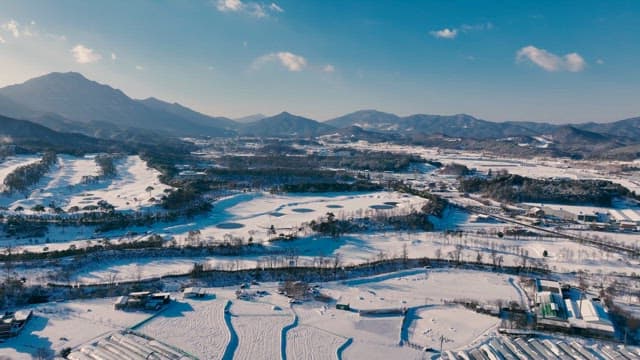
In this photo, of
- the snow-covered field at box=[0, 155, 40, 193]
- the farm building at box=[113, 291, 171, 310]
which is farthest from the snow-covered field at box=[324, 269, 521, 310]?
the snow-covered field at box=[0, 155, 40, 193]

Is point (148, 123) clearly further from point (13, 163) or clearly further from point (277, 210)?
point (277, 210)

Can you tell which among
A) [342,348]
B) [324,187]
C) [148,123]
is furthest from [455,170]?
[148,123]

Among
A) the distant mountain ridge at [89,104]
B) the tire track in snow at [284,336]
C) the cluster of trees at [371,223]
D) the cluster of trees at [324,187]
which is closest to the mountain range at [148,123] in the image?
the distant mountain ridge at [89,104]

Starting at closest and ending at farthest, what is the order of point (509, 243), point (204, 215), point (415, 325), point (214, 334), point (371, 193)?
point (214, 334) → point (415, 325) → point (509, 243) → point (204, 215) → point (371, 193)

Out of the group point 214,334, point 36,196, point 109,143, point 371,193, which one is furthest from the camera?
point 109,143

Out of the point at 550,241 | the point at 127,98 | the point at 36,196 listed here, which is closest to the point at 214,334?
the point at 550,241

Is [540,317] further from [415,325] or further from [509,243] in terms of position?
[509,243]
